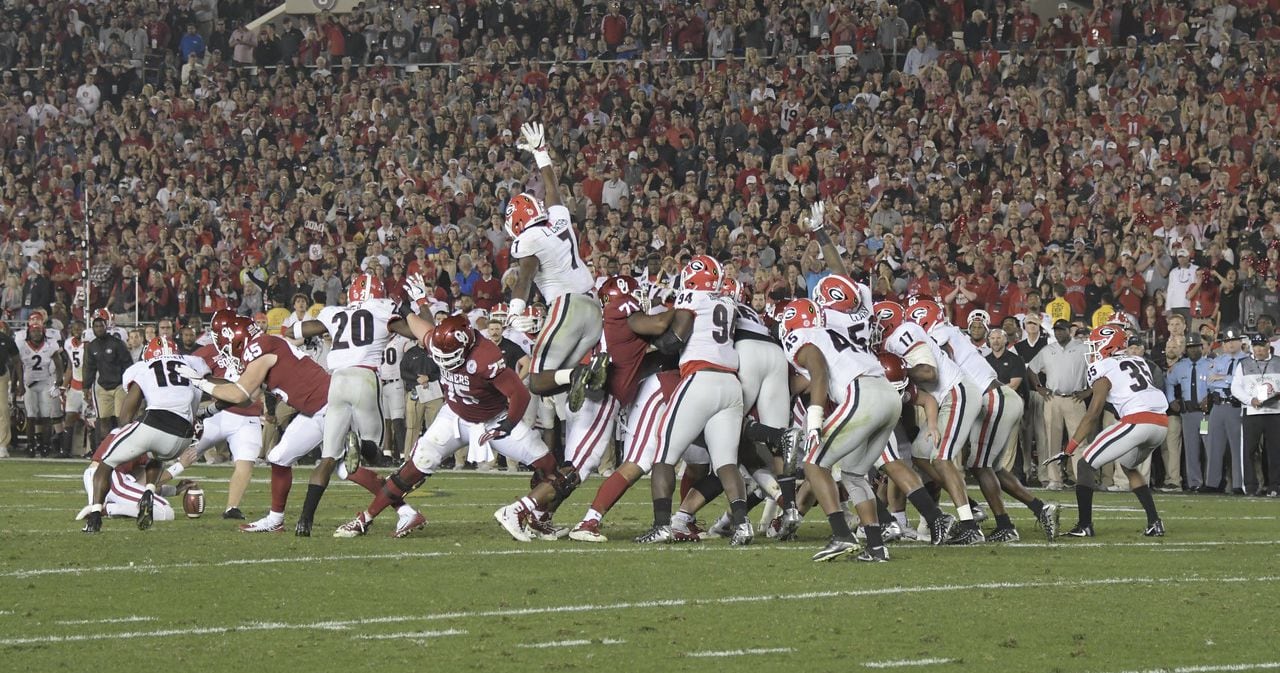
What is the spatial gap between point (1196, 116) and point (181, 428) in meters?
12.9

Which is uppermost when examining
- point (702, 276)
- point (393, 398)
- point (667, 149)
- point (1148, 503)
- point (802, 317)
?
point (667, 149)

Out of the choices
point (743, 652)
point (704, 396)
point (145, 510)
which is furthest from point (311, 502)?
point (743, 652)

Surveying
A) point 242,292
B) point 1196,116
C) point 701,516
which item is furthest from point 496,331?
point 1196,116

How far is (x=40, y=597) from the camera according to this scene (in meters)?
8.12

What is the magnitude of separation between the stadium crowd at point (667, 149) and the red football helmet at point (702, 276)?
19.2 ft

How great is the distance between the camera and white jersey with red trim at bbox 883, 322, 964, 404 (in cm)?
1080

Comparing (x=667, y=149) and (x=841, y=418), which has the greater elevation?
(x=667, y=149)

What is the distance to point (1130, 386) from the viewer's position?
1177 centimetres

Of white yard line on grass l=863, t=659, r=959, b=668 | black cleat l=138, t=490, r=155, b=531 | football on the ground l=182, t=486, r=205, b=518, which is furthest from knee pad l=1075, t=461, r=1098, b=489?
football on the ground l=182, t=486, r=205, b=518

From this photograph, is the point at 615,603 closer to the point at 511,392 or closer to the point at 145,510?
the point at 511,392

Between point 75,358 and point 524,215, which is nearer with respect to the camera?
point 524,215

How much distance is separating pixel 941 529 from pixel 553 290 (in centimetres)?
297

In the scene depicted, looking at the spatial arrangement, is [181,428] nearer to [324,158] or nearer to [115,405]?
[115,405]

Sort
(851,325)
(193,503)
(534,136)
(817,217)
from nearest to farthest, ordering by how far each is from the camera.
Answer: (851,325)
(534,136)
(193,503)
(817,217)
